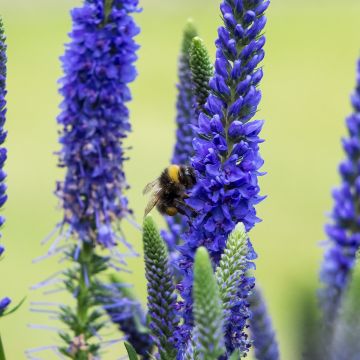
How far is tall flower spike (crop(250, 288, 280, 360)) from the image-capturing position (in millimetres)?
2670

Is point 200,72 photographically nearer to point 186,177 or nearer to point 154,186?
point 186,177

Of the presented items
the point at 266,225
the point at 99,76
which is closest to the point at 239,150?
the point at 99,76

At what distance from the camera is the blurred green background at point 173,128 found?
12242mm

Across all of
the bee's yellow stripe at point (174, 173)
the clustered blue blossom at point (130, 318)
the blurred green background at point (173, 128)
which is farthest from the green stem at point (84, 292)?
the blurred green background at point (173, 128)

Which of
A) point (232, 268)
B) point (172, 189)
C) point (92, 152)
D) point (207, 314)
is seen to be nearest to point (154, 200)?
point (172, 189)

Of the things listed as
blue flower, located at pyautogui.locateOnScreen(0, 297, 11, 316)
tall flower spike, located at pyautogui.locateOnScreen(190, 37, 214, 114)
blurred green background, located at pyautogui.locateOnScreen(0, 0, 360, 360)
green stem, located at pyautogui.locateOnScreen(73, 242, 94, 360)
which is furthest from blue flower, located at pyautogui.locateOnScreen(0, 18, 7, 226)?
blurred green background, located at pyautogui.locateOnScreen(0, 0, 360, 360)

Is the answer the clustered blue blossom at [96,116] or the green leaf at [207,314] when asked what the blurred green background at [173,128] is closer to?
the clustered blue blossom at [96,116]

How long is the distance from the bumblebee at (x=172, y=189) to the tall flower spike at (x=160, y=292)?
2.03ft

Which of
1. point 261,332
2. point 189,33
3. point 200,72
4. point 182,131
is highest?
point 189,33

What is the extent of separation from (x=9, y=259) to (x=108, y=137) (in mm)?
9658

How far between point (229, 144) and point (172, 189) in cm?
84

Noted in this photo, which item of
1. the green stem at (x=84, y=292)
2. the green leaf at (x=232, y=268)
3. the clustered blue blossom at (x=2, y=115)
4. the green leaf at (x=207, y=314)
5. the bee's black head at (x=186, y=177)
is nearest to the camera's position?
the green leaf at (x=207, y=314)

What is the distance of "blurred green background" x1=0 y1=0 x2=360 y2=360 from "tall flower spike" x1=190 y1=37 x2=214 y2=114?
461 cm

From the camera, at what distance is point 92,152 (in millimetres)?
3404
